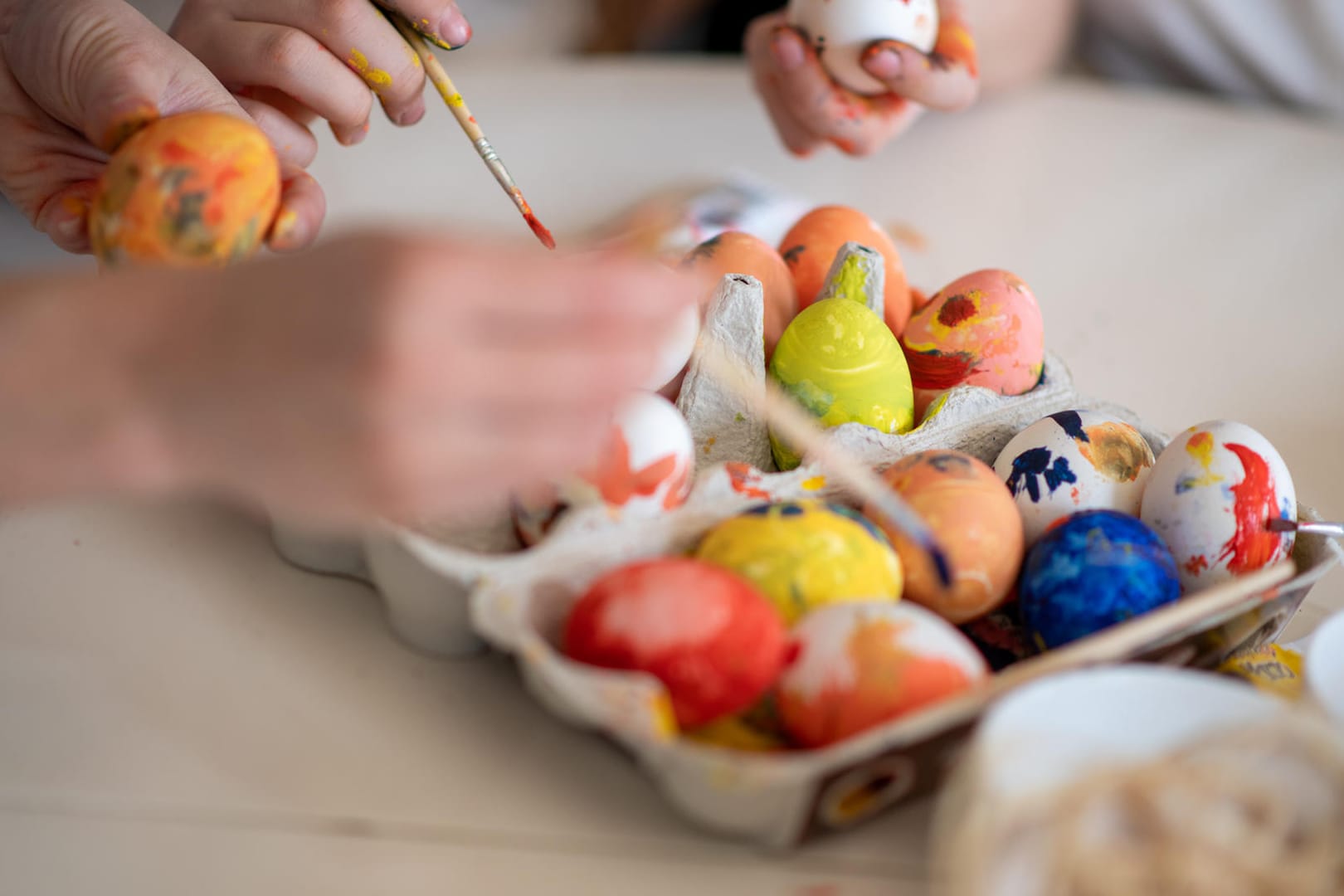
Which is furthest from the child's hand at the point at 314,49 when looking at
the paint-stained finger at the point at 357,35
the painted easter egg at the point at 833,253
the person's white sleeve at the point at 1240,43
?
the person's white sleeve at the point at 1240,43

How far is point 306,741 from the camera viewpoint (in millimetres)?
602

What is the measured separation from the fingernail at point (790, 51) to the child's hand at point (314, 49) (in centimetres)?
31

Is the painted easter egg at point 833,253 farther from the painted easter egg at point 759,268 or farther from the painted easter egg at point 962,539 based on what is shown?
the painted easter egg at point 962,539

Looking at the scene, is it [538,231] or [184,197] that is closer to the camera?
[184,197]

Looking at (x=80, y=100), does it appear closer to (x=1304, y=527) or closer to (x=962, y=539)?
(x=962, y=539)

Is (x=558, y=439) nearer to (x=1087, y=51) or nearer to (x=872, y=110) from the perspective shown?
(x=872, y=110)

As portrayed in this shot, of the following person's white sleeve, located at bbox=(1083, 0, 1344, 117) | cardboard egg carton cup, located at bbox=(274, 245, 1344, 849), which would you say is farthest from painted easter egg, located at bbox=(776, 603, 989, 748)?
person's white sleeve, located at bbox=(1083, 0, 1344, 117)

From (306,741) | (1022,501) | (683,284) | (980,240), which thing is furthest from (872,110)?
(306,741)

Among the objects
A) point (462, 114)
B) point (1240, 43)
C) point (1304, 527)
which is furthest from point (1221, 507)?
point (1240, 43)

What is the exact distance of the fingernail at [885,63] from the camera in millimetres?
1000

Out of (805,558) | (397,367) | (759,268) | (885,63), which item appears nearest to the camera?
(397,367)

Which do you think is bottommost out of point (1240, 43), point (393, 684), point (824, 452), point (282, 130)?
point (393, 684)

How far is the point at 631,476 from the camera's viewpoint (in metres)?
0.62

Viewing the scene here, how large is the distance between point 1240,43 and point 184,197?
144 cm
